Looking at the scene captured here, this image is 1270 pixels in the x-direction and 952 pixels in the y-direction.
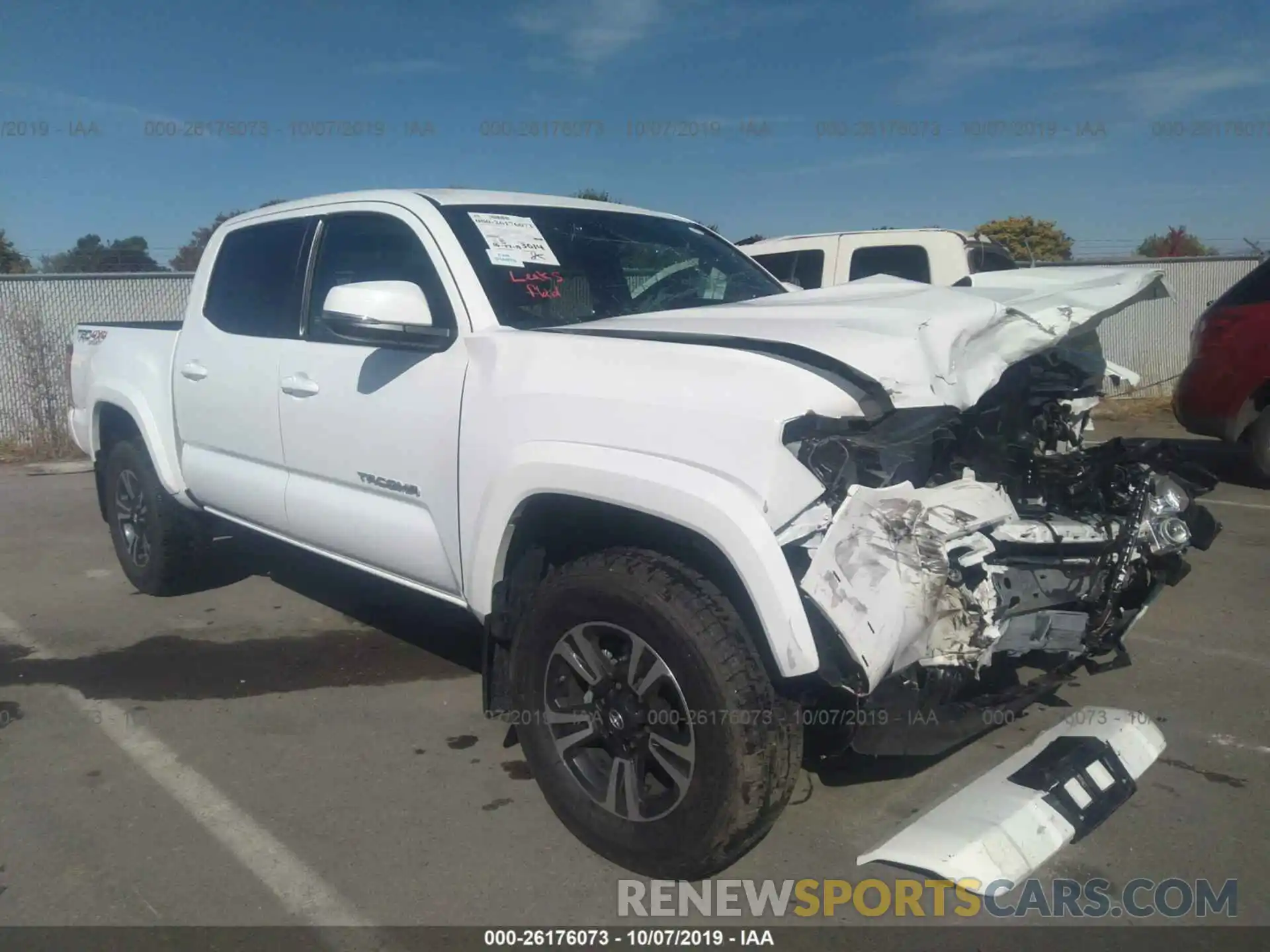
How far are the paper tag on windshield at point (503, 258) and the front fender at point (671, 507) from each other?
0.91 m

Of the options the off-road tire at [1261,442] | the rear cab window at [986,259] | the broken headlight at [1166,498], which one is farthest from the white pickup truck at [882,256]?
the broken headlight at [1166,498]

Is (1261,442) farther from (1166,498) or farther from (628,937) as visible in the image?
(628,937)

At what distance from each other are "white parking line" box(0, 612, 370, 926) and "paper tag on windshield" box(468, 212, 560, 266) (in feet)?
6.74

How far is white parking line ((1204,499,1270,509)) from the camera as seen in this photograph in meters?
7.57

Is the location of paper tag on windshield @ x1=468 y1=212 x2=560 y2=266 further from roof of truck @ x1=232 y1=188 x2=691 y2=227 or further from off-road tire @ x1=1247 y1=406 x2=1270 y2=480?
off-road tire @ x1=1247 y1=406 x2=1270 y2=480

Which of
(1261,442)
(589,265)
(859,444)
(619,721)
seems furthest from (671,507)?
(1261,442)

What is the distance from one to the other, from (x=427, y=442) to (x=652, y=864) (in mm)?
1500

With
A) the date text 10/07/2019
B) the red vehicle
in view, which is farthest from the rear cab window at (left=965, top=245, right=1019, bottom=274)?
the date text 10/07/2019

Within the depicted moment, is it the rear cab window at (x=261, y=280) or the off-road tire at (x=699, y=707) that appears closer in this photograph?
the off-road tire at (x=699, y=707)

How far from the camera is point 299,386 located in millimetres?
4086

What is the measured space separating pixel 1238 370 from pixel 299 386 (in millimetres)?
7155

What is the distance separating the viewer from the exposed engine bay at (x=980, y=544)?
2.51m

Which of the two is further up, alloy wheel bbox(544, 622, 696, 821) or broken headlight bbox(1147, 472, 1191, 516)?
broken headlight bbox(1147, 472, 1191, 516)

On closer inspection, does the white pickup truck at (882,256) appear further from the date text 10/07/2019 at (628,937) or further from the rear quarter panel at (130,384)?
the date text 10/07/2019 at (628,937)
